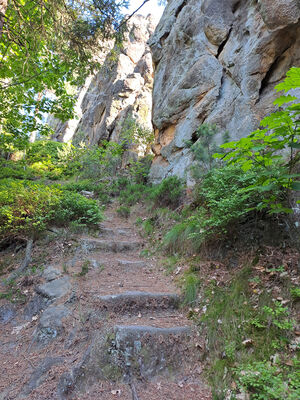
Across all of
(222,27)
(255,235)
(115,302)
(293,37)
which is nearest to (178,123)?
(222,27)

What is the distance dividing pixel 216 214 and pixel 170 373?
2.35 meters

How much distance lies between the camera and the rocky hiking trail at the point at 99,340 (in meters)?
2.54

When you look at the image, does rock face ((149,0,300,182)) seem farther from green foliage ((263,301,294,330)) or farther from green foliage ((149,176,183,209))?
green foliage ((263,301,294,330))

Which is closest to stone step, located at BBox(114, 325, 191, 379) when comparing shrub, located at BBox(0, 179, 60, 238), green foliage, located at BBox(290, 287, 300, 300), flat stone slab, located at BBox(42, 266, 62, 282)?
green foliage, located at BBox(290, 287, 300, 300)

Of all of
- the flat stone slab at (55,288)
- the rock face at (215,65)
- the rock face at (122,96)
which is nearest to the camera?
the flat stone slab at (55,288)

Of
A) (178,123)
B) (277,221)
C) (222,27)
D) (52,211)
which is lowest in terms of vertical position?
(52,211)

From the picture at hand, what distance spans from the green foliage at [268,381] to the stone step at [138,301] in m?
1.59

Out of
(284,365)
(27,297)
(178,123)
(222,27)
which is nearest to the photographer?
(284,365)

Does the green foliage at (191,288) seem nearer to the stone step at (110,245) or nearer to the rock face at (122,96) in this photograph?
the stone step at (110,245)

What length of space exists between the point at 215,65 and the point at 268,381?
9.48 metres

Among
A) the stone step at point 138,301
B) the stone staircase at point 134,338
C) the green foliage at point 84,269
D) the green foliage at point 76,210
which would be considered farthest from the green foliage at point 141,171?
the stone step at point 138,301

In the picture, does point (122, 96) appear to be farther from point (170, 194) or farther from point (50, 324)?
point (50, 324)

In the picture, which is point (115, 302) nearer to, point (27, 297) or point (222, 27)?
point (27, 297)

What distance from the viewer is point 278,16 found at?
546cm
